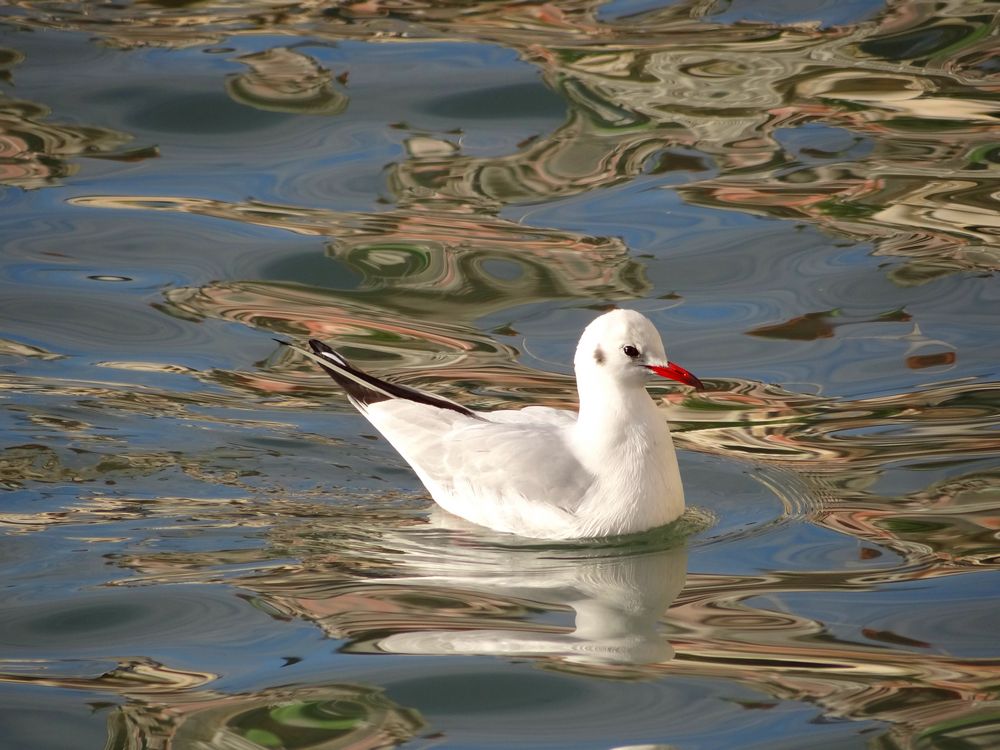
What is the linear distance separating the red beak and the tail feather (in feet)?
3.35

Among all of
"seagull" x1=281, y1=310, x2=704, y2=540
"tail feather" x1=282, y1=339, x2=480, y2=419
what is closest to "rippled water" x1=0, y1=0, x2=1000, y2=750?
"seagull" x1=281, y1=310, x2=704, y2=540

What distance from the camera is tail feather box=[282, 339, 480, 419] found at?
7691 millimetres

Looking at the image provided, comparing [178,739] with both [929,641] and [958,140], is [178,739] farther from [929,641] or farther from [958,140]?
[958,140]

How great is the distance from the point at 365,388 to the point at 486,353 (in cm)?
161

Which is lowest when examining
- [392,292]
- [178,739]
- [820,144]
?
[178,739]

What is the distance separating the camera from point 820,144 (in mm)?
11641

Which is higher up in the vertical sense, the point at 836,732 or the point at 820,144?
the point at 820,144

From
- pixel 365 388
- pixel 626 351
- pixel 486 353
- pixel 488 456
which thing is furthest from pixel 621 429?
pixel 486 353

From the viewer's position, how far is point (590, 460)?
7.10 meters

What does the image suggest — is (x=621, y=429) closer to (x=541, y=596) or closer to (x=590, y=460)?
(x=590, y=460)

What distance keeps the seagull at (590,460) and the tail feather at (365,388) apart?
325 millimetres

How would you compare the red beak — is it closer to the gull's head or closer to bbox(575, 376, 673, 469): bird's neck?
the gull's head

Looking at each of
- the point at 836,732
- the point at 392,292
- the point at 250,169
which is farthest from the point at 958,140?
the point at 836,732

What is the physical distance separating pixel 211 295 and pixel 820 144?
447 centimetres
